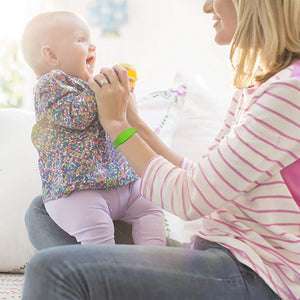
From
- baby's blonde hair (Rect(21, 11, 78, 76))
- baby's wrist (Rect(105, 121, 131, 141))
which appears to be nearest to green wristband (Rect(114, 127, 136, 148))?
baby's wrist (Rect(105, 121, 131, 141))

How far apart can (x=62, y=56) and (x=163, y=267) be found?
647 mm

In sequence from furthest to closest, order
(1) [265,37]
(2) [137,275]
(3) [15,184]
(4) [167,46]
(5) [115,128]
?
(4) [167,46] → (3) [15,184] → (5) [115,128] → (1) [265,37] → (2) [137,275]

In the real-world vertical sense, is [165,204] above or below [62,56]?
below

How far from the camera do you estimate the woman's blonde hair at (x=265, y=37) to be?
100cm

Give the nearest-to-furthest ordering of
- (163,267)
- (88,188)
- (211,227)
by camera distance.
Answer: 1. (163,267)
2. (211,227)
3. (88,188)

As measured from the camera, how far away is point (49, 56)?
131 cm

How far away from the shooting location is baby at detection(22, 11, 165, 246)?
120 cm

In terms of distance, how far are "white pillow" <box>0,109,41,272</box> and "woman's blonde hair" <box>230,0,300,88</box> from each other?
85 centimetres

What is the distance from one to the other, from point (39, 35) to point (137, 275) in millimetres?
720

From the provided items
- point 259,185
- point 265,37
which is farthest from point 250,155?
point 265,37

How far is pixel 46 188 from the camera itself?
1.26m

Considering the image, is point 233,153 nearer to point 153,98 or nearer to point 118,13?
point 153,98

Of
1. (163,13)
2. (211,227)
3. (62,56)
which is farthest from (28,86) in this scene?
(211,227)

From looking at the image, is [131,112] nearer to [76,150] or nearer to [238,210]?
[76,150]
